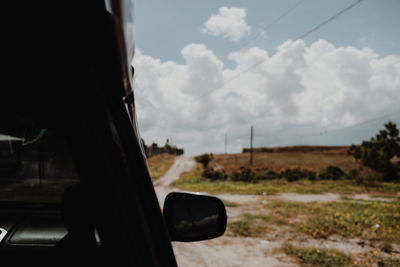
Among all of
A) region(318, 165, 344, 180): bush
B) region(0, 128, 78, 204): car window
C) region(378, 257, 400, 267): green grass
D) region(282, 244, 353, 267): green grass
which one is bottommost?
region(318, 165, 344, 180): bush

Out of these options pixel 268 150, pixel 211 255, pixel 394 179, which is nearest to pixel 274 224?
pixel 211 255

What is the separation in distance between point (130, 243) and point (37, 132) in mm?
652

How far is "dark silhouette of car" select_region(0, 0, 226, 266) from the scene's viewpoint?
524 millimetres

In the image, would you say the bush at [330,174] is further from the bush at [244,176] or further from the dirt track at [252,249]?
the dirt track at [252,249]

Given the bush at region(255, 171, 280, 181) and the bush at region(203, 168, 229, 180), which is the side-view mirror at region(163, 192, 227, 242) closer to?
the bush at region(255, 171, 280, 181)

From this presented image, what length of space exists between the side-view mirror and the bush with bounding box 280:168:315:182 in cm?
2835

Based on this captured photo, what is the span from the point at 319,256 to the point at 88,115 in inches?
235

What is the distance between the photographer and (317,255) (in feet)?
17.5

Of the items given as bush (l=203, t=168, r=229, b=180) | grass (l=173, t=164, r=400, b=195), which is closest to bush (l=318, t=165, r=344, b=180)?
grass (l=173, t=164, r=400, b=195)

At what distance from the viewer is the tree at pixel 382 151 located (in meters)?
26.2

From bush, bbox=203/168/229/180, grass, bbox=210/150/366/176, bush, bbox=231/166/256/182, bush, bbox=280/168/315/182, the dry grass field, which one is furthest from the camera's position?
the dry grass field

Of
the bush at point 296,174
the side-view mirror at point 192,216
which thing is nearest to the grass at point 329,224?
the side-view mirror at point 192,216

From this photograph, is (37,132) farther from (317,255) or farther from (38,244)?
(317,255)

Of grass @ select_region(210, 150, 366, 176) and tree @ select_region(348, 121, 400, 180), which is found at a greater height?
tree @ select_region(348, 121, 400, 180)
